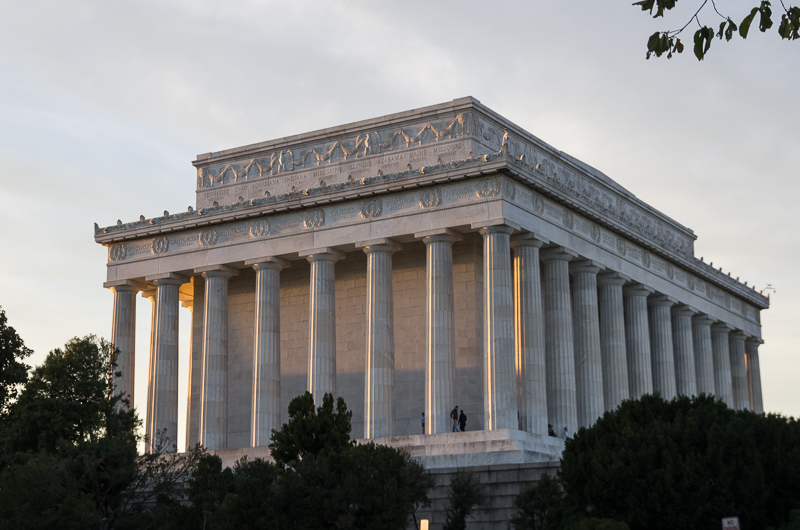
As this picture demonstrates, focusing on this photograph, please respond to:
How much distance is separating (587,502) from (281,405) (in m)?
31.4

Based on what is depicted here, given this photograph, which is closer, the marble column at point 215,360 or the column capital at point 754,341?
the marble column at point 215,360

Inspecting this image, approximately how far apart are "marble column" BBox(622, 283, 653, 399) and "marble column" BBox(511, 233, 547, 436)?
10.9 metres

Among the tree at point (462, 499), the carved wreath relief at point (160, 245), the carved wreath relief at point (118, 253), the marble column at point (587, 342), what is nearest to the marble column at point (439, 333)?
the marble column at point (587, 342)

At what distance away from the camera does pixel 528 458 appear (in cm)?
5550

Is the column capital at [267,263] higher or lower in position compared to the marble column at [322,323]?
higher

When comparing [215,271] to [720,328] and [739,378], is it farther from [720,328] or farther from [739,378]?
[739,378]

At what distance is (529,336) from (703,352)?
23.9 m

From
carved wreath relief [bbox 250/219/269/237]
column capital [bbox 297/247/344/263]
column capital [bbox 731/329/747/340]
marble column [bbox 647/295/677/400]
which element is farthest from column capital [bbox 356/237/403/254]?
column capital [bbox 731/329/747/340]

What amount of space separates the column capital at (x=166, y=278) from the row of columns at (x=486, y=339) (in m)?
0.08

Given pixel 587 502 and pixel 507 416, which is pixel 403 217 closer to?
pixel 507 416

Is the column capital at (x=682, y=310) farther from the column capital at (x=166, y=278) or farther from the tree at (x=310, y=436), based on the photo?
the tree at (x=310, y=436)

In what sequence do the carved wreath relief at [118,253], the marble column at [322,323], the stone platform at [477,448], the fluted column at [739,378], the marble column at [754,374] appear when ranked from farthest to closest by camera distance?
the marble column at [754,374] → the fluted column at [739,378] → the carved wreath relief at [118,253] → the marble column at [322,323] → the stone platform at [477,448]

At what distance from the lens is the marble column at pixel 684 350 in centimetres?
7819

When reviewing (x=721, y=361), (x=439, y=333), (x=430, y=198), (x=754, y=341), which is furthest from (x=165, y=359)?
(x=754, y=341)
